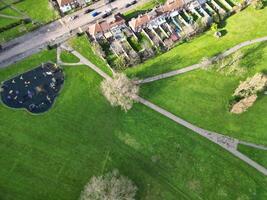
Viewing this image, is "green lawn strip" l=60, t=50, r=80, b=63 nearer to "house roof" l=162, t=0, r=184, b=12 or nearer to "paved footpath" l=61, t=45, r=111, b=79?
"paved footpath" l=61, t=45, r=111, b=79

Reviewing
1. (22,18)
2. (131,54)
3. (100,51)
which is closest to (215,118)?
(131,54)

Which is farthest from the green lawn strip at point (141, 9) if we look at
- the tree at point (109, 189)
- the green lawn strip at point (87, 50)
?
the tree at point (109, 189)

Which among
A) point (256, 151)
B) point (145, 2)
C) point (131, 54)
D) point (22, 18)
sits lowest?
point (256, 151)

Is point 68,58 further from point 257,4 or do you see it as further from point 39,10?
point 257,4

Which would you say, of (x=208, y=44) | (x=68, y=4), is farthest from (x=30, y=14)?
(x=208, y=44)

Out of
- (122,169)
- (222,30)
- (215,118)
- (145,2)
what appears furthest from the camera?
(145,2)

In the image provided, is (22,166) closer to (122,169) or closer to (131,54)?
(122,169)

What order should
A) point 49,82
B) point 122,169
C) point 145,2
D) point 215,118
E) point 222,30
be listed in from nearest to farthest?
point 122,169 < point 215,118 < point 49,82 < point 222,30 < point 145,2
